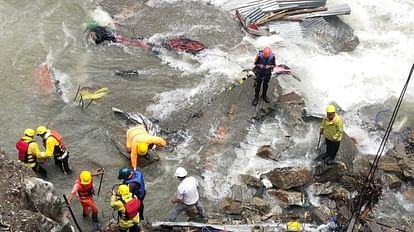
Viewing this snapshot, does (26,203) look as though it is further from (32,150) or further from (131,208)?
(32,150)

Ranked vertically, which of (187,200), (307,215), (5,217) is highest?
(5,217)

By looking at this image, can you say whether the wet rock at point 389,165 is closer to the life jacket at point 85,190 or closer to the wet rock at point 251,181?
the wet rock at point 251,181

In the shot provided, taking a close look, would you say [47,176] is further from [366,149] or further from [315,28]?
[315,28]

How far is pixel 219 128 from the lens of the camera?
47.5ft

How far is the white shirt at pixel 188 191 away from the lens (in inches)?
425

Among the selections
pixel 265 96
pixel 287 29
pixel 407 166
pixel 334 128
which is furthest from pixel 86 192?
pixel 287 29

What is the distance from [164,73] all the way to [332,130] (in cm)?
570

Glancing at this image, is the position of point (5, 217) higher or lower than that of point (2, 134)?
higher

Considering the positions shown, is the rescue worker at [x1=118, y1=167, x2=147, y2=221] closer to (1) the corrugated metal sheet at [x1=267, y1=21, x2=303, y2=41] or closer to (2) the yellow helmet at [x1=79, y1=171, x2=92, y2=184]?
(2) the yellow helmet at [x1=79, y1=171, x2=92, y2=184]

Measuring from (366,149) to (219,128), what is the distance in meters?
3.78

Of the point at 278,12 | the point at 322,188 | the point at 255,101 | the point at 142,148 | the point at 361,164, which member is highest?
the point at 278,12

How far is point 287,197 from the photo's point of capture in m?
12.7

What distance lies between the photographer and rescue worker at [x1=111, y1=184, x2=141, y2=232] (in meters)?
9.88

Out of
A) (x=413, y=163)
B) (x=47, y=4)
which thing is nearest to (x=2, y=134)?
(x=47, y=4)
